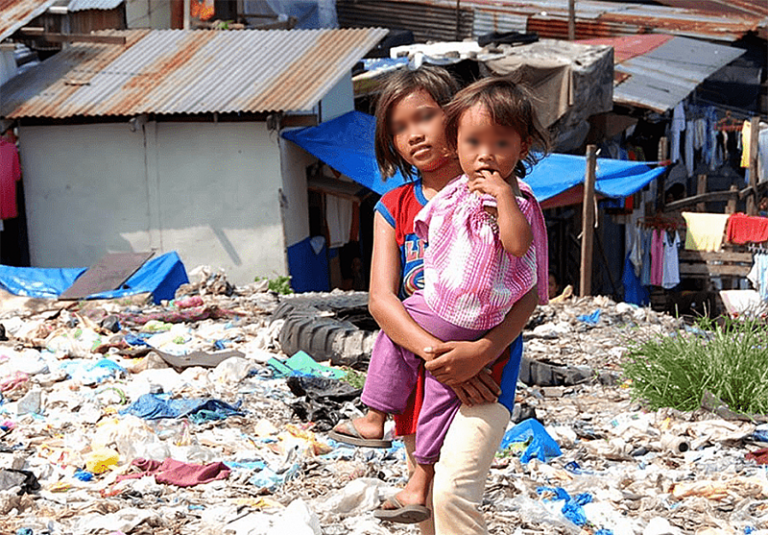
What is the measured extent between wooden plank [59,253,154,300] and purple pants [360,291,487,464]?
8.48 meters

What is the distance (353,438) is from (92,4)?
15103 millimetres

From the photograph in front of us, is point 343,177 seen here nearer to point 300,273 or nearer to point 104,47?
point 300,273

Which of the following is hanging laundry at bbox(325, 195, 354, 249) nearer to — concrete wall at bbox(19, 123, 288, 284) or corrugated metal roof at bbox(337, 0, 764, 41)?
concrete wall at bbox(19, 123, 288, 284)

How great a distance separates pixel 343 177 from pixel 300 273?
66.9 inches

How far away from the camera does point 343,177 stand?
50.7 feet

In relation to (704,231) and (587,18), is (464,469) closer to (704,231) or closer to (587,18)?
(704,231)

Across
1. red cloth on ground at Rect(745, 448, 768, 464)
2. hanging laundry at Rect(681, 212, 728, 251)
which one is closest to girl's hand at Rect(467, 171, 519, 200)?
red cloth on ground at Rect(745, 448, 768, 464)

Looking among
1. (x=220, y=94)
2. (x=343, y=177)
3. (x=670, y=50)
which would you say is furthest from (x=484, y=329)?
(x=670, y=50)

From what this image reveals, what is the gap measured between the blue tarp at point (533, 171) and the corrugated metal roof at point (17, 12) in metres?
3.99

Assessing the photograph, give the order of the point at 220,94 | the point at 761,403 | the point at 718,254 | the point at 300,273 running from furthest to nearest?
the point at 718,254, the point at 300,273, the point at 220,94, the point at 761,403

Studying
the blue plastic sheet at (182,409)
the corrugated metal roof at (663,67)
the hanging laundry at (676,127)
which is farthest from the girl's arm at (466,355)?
the hanging laundry at (676,127)

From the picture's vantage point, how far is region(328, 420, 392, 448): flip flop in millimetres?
3016

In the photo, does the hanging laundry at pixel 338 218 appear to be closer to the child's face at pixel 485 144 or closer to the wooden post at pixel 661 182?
the wooden post at pixel 661 182

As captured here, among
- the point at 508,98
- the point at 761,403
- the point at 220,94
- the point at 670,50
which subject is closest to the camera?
the point at 508,98
